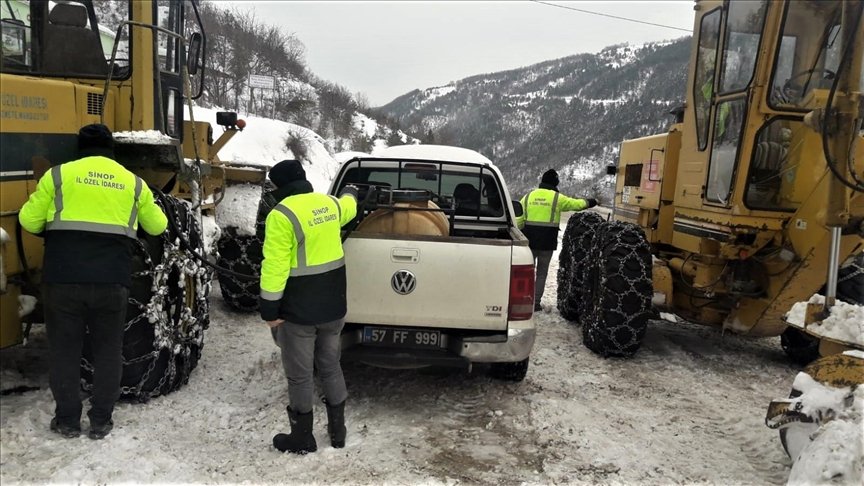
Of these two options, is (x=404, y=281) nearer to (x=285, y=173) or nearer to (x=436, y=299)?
(x=436, y=299)

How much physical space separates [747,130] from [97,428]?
5287 mm

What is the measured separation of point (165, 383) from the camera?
415 cm

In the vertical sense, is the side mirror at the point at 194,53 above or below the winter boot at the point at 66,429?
above

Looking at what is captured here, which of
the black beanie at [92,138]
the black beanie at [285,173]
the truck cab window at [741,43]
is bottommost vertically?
the black beanie at [285,173]

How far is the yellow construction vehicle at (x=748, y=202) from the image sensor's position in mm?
4832

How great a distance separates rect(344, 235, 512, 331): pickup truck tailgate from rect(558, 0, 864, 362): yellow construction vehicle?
187 cm

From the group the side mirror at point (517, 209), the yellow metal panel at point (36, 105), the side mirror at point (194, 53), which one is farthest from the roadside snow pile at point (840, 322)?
the side mirror at point (194, 53)

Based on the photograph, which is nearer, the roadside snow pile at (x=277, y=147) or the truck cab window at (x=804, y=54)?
the truck cab window at (x=804, y=54)

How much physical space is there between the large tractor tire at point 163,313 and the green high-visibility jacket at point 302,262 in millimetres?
1057

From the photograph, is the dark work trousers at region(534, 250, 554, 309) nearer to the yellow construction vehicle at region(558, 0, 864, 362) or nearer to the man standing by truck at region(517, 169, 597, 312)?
the man standing by truck at region(517, 169, 597, 312)

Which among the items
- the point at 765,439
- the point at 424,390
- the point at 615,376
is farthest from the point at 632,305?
the point at 424,390

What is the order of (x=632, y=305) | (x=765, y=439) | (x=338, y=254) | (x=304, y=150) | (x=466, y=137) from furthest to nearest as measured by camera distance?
(x=466, y=137), (x=304, y=150), (x=632, y=305), (x=765, y=439), (x=338, y=254)

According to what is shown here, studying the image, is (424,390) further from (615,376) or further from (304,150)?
(304,150)

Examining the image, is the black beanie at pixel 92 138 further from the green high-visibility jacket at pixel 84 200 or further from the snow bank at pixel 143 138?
the snow bank at pixel 143 138
